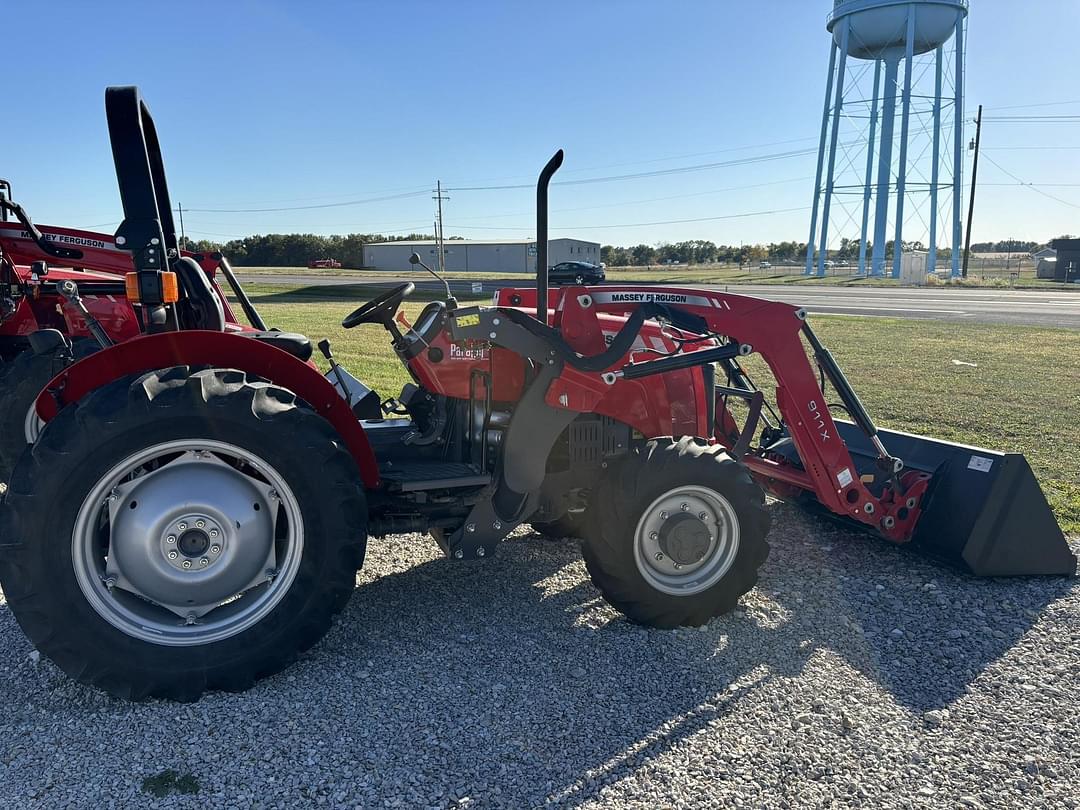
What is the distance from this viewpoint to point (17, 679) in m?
3.09

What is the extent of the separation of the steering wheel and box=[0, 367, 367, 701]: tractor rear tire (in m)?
1.06

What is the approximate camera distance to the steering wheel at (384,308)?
4035 mm

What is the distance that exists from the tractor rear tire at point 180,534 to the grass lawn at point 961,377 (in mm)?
4622

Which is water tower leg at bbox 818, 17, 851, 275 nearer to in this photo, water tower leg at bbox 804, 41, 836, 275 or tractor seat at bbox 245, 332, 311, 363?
water tower leg at bbox 804, 41, 836, 275

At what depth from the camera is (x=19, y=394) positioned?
578 cm

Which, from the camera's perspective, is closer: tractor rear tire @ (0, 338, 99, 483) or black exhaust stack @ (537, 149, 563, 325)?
black exhaust stack @ (537, 149, 563, 325)

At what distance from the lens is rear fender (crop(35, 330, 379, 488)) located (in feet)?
9.98

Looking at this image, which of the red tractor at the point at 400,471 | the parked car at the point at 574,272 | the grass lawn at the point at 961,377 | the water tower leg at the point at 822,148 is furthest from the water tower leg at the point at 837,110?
the red tractor at the point at 400,471

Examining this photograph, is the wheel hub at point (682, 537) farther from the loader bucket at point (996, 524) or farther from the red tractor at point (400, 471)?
the loader bucket at point (996, 524)

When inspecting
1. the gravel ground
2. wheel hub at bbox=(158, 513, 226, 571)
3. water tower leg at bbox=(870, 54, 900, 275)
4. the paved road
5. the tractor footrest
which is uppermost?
water tower leg at bbox=(870, 54, 900, 275)

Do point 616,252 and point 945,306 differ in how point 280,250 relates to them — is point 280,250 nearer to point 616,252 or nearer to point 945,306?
point 616,252

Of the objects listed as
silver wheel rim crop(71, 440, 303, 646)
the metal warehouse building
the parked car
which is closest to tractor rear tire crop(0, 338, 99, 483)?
silver wheel rim crop(71, 440, 303, 646)

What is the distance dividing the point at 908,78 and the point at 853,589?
45683 mm

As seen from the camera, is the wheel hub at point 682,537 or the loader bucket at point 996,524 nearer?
the wheel hub at point 682,537
